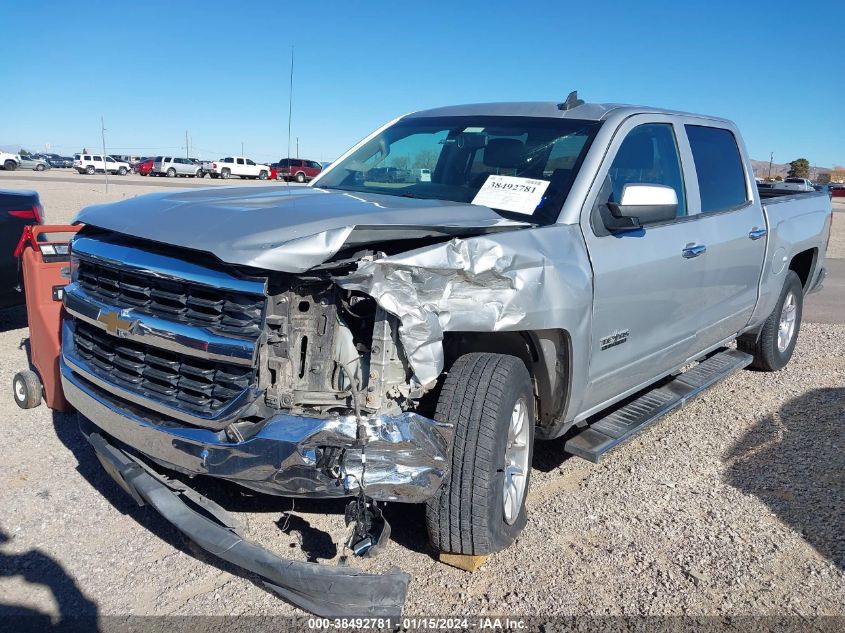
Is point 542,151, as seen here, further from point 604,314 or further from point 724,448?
point 724,448

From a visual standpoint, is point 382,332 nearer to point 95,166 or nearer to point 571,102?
point 571,102

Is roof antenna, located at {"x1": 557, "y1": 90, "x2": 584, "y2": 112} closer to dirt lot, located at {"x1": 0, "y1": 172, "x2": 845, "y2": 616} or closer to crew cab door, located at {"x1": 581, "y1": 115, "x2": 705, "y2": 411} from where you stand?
crew cab door, located at {"x1": 581, "y1": 115, "x2": 705, "y2": 411}

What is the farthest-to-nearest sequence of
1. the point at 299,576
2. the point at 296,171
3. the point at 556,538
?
the point at 296,171 → the point at 556,538 → the point at 299,576

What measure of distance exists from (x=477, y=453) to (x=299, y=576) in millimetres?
844

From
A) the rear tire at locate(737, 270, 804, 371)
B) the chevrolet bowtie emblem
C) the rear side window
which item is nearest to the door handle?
the rear side window

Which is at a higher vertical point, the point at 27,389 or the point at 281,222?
the point at 281,222

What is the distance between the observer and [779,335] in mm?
6598

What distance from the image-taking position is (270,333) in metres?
2.82

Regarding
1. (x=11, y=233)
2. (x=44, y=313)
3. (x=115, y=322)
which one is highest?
(x=115, y=322)

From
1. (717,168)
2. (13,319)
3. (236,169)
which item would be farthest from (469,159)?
(236,169)

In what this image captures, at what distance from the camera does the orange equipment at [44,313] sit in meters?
4.86

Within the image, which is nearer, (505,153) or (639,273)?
(639,273)

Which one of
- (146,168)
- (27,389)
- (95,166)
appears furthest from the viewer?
(95,166)

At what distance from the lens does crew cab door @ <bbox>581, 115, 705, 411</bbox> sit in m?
3.73
